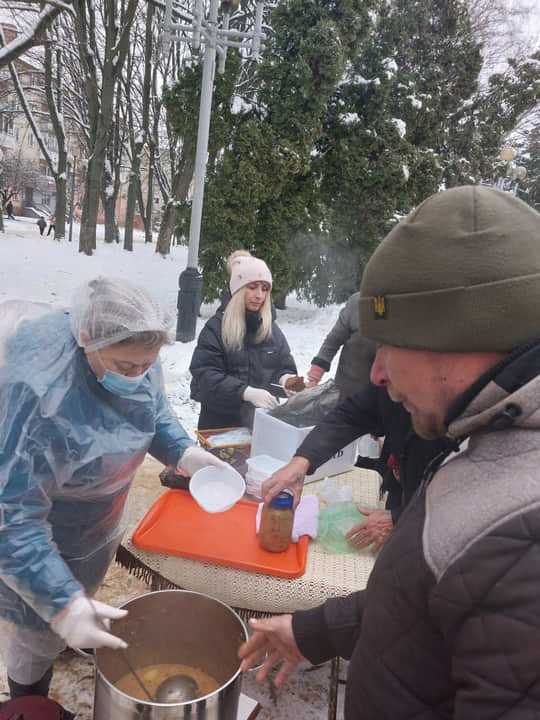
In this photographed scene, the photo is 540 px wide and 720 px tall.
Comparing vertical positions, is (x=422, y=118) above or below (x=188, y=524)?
above

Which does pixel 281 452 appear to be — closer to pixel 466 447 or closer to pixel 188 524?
pixel 188 524

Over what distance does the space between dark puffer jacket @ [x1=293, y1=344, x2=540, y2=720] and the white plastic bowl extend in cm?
91

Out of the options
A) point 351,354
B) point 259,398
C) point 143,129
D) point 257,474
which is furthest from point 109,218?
point 257,474

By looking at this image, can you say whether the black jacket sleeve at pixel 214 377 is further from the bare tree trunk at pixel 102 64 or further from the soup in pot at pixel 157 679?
the bare tree trunk at pixel 102 64

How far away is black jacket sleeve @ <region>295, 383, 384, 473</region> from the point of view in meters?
1.86

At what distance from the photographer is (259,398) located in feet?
8.98

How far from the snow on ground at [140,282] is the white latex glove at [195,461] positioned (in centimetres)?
211

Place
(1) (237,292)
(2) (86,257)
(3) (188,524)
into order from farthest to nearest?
(2) (86,257)
(1) (237,292)
(3) (188,524)

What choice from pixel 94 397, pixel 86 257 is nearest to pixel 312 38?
pixel 94 397

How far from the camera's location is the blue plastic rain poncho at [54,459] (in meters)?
1.26

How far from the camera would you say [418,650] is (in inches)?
30.2

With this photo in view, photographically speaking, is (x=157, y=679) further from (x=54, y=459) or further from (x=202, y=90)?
(x=202, y=90)

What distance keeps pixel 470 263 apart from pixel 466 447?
0.31 metres

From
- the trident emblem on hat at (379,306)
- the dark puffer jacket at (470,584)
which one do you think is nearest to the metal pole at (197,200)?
the trident emblem on hat at (379,306)
